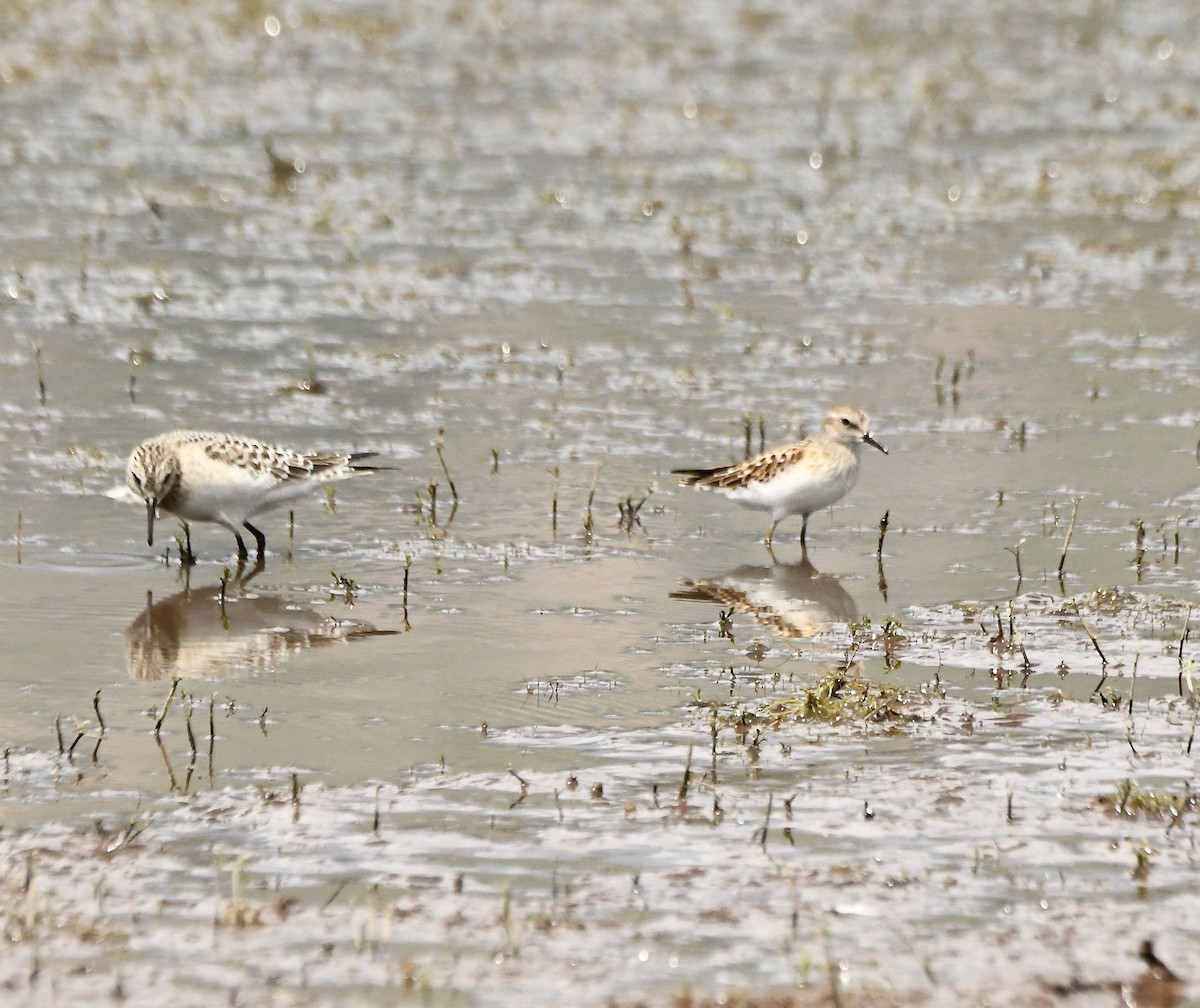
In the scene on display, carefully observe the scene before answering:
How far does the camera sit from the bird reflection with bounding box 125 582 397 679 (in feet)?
31.7

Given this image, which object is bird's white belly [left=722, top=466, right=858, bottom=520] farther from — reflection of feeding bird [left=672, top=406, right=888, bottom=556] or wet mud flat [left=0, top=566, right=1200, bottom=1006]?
wet mud flat [left=0, top=566, right=1200, bottom=1006]

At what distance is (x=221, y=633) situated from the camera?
33.8 feet

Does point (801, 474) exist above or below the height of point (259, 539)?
above

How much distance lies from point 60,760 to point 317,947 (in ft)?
6.84

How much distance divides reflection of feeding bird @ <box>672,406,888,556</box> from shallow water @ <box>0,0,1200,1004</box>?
29cm

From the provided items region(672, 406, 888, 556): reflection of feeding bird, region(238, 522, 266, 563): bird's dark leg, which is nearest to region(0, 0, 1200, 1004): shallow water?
region(238, 522, 266, 563): bird's dark leg

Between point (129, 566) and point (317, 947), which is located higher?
point (129, 566)

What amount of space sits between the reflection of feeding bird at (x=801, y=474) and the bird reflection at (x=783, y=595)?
46cm

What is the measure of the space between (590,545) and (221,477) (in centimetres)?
214

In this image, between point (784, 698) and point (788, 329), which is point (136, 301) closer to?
point (788, 329)

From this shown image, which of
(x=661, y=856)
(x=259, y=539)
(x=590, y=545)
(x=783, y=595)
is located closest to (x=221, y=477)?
(x=259, y=539)

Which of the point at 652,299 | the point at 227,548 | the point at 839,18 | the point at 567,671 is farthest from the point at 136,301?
the point at 839,18

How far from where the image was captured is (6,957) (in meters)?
6.41

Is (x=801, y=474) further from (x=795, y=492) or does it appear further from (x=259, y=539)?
(x=259, y=539)
